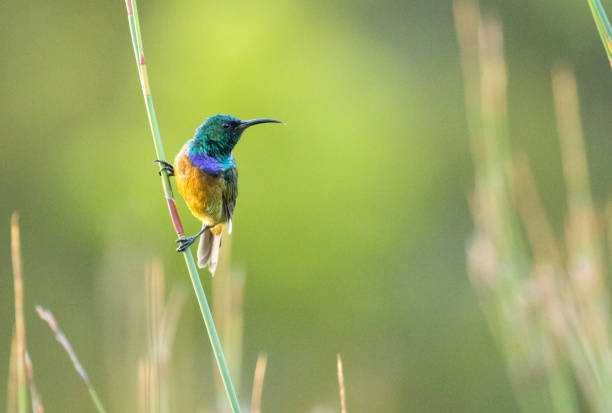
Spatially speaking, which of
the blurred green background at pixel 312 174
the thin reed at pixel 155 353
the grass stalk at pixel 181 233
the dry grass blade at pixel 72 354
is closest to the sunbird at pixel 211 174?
the thin reed at pixel 155 353

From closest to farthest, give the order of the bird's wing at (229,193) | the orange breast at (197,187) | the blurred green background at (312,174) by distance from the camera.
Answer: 1. the orange breast at (197,187)
2. the bird's wing at (229,193)
3. the blurred green background at (312,174)

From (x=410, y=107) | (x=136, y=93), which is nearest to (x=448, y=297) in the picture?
(x=410, y=107)

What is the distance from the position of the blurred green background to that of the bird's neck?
22.4ft

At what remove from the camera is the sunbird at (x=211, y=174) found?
7.22 ft

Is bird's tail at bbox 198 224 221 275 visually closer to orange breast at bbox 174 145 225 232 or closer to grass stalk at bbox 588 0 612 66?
orange breast at bbox 174 145 225 232

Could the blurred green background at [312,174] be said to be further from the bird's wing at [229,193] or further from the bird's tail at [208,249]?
the bird's wing at [229,193]

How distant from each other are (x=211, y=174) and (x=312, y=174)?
823 cm

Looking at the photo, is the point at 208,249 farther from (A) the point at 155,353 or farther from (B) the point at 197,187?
(A) the point at 155,353

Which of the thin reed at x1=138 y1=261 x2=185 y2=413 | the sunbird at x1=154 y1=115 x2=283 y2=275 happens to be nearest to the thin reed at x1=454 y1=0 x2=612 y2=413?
the sunbird at x1=154 y1=115 x2=283 y2=275

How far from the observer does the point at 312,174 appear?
1046cm

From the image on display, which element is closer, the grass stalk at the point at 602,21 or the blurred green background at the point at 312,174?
the grass stalk at the point at 602,21

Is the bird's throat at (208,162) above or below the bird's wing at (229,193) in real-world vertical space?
above

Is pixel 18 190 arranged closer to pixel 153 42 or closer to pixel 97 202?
pixel 97 202

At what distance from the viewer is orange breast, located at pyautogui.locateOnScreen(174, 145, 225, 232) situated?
2184 millimetres
